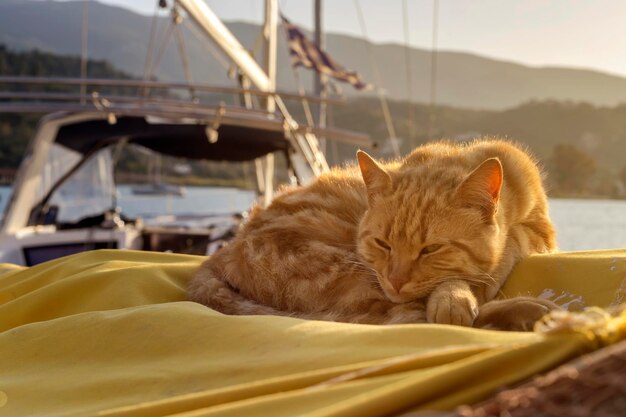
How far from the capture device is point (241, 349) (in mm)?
1051

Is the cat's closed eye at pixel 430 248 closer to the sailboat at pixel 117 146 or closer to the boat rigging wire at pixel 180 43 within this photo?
the sailboat at pixel 117 146

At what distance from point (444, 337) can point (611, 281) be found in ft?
1.88

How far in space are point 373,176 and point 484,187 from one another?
35 centimetres

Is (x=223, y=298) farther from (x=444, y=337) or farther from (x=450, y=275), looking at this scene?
(x=444, y=337)

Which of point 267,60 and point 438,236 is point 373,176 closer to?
point 438,236

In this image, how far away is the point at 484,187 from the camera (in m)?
1.57

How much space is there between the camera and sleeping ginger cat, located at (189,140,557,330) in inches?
60.7

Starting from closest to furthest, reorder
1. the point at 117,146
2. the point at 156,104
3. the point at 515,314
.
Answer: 1. the point at 515,314
2. the point at 156,104
3. the point at 117,146

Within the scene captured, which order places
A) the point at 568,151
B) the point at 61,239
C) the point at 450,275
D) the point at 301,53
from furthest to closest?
the point at 568,151, the point at 301,53, the point at 61,239, the point at 450,275

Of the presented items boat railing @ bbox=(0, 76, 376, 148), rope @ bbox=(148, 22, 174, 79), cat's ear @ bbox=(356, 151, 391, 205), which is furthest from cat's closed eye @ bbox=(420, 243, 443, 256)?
rope @ bbox=(148, 22, 174, 79)

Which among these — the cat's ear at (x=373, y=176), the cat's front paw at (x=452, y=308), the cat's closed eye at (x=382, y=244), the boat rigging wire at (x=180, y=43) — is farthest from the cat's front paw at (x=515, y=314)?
the boat rigging wire at (x=180, y=43)

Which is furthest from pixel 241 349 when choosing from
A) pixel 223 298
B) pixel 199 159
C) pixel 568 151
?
pixel 568 151

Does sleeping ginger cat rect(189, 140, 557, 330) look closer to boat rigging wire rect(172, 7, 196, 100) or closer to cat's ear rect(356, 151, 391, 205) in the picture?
cat's ear rect(356, 151, 391, 205)

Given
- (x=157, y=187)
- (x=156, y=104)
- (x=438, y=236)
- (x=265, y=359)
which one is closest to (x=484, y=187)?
(x=438, y=236)
